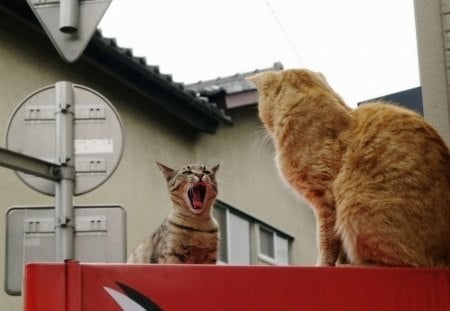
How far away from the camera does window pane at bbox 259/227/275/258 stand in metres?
14.0

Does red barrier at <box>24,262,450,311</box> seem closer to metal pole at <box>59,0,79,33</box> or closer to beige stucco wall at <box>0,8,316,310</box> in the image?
metal pole at <box>59,0,79,33</box>

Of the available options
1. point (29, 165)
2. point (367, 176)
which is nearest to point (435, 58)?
point (367, 176)

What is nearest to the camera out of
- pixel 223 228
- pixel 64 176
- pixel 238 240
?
pixel 64 176

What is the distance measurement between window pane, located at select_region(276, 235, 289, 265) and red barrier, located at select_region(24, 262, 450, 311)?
10.8m

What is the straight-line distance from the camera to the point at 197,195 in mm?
5082

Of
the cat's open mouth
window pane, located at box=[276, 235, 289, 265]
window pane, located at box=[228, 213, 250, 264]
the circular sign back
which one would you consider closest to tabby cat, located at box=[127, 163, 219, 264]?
the cat's open mouth

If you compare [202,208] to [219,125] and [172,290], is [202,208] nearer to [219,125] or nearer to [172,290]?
[172,290]

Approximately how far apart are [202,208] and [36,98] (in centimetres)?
109

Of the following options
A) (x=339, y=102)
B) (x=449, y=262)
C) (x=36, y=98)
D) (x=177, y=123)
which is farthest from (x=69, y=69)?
(x=449, y=262)

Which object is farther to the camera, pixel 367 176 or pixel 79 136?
pixel 79 136

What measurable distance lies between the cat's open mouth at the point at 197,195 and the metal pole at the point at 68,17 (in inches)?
40.8

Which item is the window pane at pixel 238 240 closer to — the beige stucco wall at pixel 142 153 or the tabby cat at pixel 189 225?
the beige stucco wall at pixel 142 153

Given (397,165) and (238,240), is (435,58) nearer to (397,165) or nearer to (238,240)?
(397,165)

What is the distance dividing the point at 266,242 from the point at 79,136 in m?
9.34
